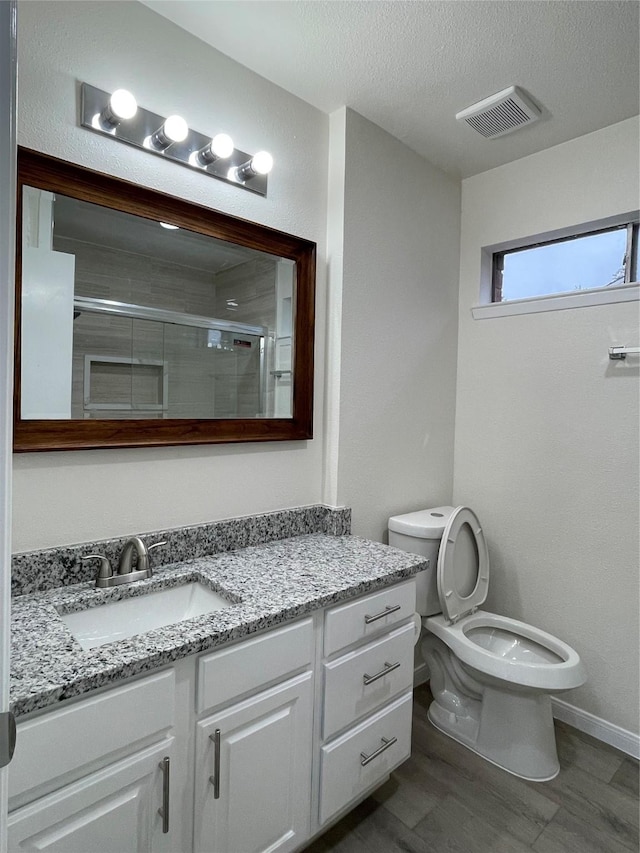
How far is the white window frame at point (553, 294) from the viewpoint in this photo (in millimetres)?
2033

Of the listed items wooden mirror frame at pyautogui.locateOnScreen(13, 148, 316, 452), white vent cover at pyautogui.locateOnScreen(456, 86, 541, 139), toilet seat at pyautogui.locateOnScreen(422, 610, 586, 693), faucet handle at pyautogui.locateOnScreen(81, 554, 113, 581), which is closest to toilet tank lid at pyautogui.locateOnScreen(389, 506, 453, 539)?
toilet seat at pyautogui.locateOnScreen(422, 610, 586, 693)

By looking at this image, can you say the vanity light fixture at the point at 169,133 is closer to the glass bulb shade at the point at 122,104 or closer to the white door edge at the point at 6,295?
the glass bulb shade at the point at 122,104

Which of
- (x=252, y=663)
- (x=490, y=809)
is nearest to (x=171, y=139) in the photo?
(x=252, y=663)

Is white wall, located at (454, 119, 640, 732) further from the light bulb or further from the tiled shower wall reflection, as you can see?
the light bulb

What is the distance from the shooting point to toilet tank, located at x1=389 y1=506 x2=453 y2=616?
Result: 2.07 metres

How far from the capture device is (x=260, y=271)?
1.79 metres

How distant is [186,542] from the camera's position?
62.8 inches

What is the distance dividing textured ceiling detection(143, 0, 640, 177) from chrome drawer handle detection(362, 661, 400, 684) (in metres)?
2.04

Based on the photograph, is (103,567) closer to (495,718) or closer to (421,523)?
(421,523)

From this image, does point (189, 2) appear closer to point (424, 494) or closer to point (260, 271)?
point (260, 271)

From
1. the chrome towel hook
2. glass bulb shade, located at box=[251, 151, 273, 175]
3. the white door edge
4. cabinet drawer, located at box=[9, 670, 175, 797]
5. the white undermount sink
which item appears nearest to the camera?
the white door edge

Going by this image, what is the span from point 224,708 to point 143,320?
3.62 feet

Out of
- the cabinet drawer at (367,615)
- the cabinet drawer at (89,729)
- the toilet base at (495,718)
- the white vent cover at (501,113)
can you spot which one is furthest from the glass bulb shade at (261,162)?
the toilet base at (495,718)

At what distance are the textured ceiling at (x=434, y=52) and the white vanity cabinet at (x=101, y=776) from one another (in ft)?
6.16
